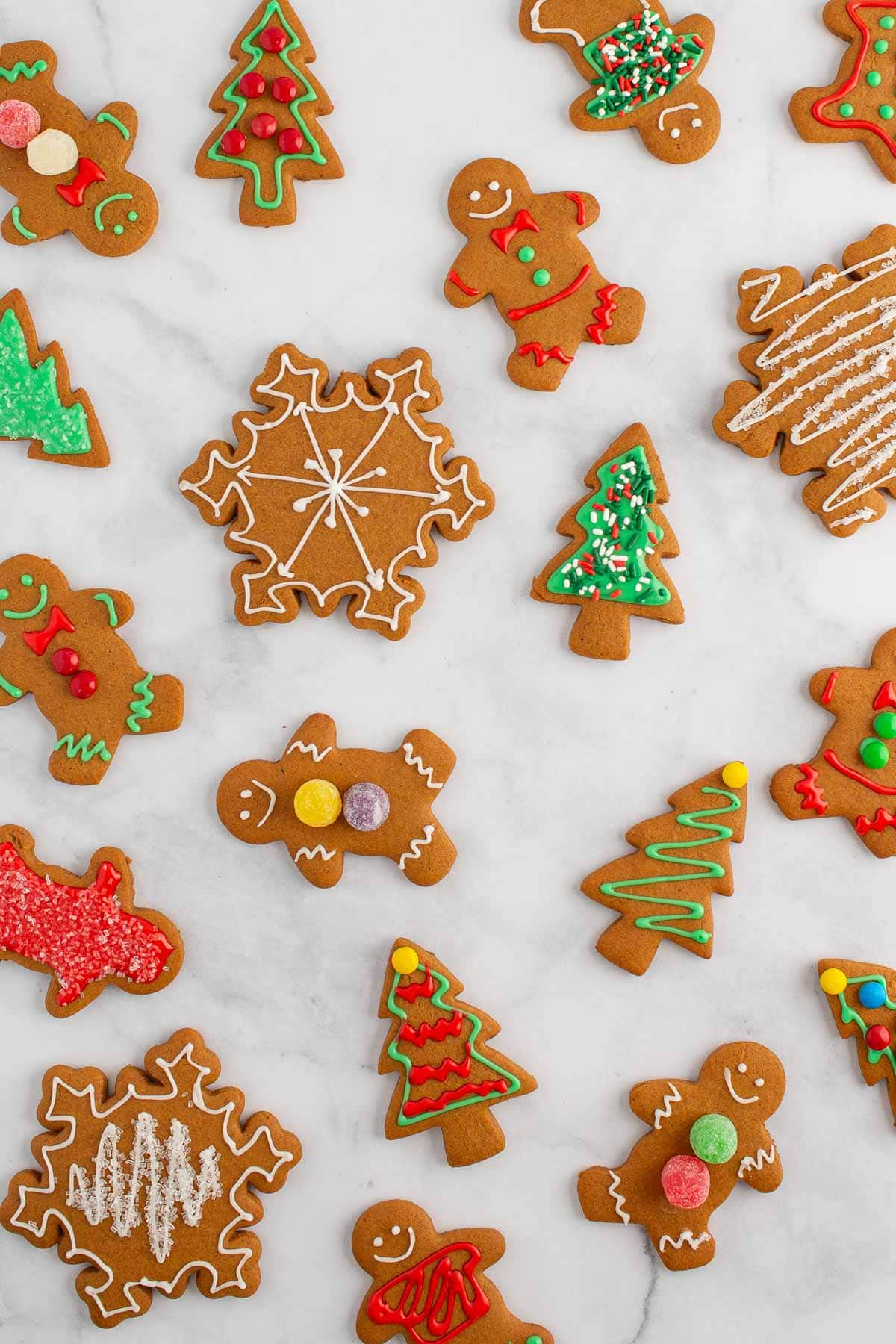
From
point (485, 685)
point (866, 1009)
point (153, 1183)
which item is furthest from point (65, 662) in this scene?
point (866, 1009)

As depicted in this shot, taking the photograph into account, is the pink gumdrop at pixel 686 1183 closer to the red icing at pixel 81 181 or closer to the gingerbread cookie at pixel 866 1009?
the gingerbread cookie at pixel 866 1009

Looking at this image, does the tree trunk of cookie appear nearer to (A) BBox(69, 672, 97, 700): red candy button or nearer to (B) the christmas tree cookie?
(B) the christmas tree cookie

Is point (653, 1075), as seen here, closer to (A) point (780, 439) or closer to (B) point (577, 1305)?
(B) point (577, 1305)

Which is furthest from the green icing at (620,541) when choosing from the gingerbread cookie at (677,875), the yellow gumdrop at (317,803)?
the yellow gumdrop at (317,803)

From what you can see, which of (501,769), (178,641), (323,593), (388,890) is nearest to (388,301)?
(323,593)

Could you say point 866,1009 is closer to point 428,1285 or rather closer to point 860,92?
point 428,1285

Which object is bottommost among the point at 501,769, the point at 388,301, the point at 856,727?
the point at 501,769

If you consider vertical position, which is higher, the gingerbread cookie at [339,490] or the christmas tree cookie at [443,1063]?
the gingerbread cookie at [339,490]
